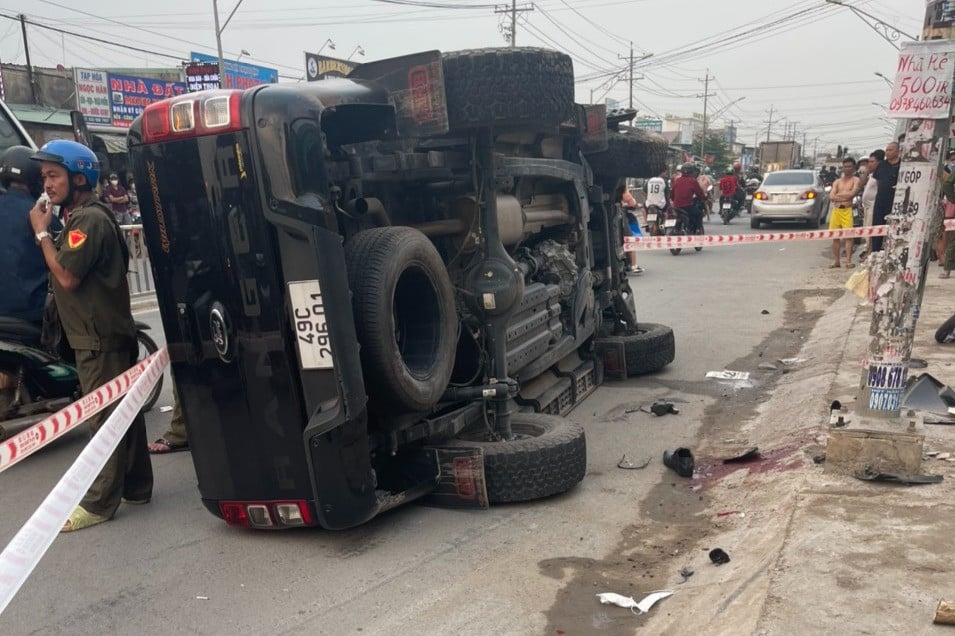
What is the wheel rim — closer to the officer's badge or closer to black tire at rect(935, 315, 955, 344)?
the officer's badge

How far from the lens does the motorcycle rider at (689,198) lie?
18859mm

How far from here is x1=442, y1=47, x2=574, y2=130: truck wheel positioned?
14.7 feet

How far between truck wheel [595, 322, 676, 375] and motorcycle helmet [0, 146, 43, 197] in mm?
4666

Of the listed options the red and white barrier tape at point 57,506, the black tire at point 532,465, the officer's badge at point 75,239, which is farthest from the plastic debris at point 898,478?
the officer's badge at point 75,239

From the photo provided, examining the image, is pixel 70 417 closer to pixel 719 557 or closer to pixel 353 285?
pixel 353 285

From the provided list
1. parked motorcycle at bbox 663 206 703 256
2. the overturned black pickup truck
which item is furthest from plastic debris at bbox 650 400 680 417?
parked motorcycle at bbox 663 206 703 256

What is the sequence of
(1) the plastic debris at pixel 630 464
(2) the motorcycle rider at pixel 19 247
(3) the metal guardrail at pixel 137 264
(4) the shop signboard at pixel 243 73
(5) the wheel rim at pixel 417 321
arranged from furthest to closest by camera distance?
(4) the shop signboard at pixel 243 73
(3) the metal guardrail at pixel 137 264
(2) the motorcycle rider at pixel 19 247
(1) the plastic debris at pixel 630 464
(5) the wheel rim at pixel 417 321

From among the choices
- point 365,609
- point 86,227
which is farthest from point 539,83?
point 365,609

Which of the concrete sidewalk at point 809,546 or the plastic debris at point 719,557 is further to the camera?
the plastic debris at point 719,557

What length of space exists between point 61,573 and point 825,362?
20.5 ft

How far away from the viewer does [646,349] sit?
305 inches

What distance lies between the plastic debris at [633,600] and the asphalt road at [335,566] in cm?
7

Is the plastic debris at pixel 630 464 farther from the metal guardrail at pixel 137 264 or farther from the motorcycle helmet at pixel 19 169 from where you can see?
the metal guardrail at pixel 137 264

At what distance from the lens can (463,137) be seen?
4.88 m
